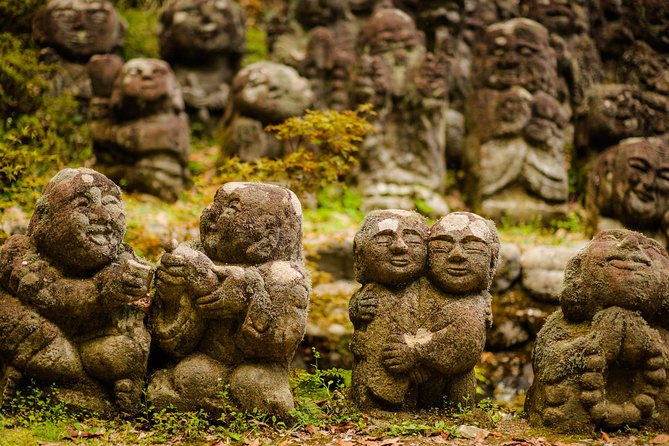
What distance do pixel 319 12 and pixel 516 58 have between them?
4.79 m

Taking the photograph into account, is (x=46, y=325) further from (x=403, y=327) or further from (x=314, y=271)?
(x=314, y=271)

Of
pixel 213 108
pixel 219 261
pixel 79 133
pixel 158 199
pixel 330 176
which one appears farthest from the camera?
pixel 213 108

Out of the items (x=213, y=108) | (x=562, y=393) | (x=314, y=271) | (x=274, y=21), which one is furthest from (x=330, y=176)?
(x=274, y=21)

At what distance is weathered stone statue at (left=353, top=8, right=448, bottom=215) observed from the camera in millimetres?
12234

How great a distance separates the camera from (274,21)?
15992mm

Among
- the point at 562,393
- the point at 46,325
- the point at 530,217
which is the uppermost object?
the point at 46,325

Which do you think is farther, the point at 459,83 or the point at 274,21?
the point at 274,21

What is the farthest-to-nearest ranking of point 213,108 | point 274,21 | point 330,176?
point 274,21, point 213,108, point 330,176

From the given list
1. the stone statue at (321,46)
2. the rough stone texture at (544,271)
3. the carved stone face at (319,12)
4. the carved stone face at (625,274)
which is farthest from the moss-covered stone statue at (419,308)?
the carved stone face at (319,12)

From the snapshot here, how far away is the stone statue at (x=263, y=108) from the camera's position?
1162 centimetres

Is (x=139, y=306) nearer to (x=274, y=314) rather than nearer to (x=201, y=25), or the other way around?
(x=274, y=314)

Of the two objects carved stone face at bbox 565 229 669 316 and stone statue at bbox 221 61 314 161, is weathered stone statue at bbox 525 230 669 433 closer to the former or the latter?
carved stone face at bbox 565 229 669 316

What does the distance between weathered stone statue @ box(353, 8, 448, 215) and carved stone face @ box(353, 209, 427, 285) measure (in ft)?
17.8

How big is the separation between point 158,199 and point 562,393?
661 centimetres
